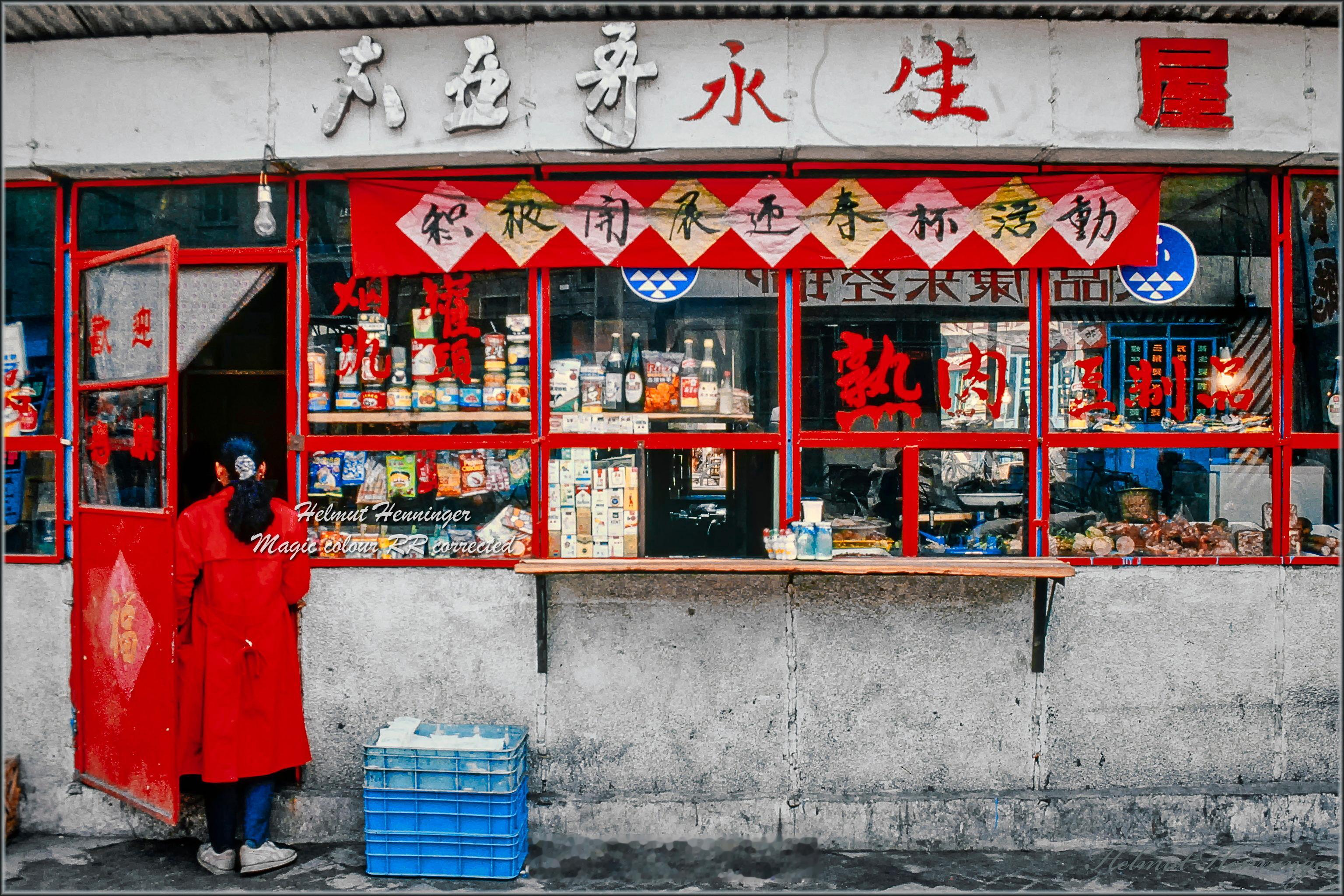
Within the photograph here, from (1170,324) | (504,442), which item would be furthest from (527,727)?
(1170,324)

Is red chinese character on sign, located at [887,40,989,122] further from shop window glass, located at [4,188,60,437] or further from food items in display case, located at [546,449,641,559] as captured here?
shop window glass, located at [4,188,60,437]

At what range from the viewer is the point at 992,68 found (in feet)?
15.2

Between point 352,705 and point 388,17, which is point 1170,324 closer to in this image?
point 388,17

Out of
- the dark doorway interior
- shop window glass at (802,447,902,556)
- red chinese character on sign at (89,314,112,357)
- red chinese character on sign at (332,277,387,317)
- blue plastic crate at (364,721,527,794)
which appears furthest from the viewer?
the dark doorway interior

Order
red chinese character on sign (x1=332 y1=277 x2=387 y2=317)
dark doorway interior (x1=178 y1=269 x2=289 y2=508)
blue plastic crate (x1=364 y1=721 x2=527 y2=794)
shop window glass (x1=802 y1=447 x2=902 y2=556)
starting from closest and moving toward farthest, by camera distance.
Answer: blue plastic crate (x1=364 y1=721 x2=527 y2=794) → shop window glass (x1=802 y1=447 x2=902 y2=556) → red chinese character on sign (x1=332 y1=277 x2=387 y2=317) → dark doorway interior (x1=178 y1=269 x2=289 y2=508)

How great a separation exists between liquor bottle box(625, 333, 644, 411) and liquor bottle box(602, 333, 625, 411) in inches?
0.7

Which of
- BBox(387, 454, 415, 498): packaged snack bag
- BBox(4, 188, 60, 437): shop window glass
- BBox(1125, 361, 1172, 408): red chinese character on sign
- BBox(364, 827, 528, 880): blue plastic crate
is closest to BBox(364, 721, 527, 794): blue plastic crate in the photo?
BBox(364, 827, 528, 880): blue plastic crate

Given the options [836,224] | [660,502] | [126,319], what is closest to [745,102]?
[836,224]

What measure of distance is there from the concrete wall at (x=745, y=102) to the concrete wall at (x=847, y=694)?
84.8 inches

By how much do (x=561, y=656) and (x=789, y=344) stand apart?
1994 mm

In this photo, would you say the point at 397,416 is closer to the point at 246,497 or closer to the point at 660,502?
the point at 246,497

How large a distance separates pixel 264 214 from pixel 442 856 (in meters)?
3.27

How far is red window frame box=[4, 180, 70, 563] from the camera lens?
4.94 m

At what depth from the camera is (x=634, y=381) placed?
195 inches
